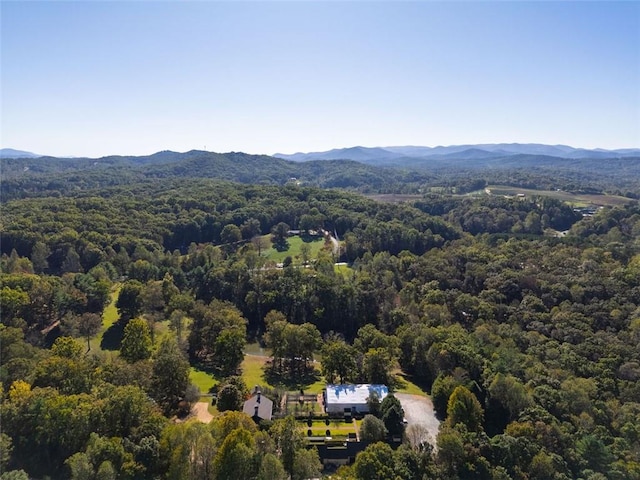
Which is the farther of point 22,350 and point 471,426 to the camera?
point 22,350

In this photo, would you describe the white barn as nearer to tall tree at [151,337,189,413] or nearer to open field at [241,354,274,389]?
open field at [241,354,274,389]

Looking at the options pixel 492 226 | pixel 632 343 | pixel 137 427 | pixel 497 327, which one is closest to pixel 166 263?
pixel 137 427

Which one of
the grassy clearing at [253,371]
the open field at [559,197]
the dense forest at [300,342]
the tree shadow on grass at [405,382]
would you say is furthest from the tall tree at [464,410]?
the open field at [559,197]

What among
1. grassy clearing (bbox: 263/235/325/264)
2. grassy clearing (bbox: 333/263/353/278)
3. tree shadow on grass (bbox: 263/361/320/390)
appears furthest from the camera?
grassy clearing (bbox: 263/235/325/264)

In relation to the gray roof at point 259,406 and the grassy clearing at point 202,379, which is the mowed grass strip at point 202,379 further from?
the gray roof at point 259,406

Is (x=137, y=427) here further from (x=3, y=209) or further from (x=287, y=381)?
(x=3, y=209)

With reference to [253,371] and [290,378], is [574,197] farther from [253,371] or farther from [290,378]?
[253,371]

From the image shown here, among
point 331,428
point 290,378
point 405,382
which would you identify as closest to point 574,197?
point 405,382

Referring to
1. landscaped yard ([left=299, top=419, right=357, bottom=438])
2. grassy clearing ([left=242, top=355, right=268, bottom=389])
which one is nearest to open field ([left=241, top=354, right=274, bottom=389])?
grassy clearing ([left=242, top=355, right=268, bottom=389])
